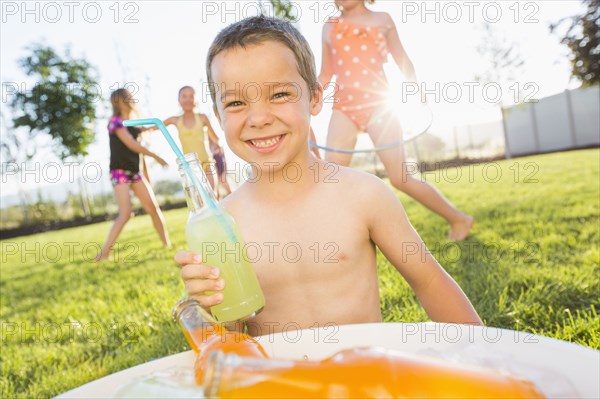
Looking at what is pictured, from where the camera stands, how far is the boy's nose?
1529mm

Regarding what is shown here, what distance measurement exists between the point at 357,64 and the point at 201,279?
9.43 ft

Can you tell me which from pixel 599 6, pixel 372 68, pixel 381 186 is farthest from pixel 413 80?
pixel 599 6

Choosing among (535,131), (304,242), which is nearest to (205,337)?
(304,242)

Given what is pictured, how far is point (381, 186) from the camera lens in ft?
5.25

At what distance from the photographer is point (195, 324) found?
94cm

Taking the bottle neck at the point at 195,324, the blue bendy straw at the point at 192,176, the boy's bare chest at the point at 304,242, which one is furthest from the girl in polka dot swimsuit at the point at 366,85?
the bottle neck at the point at 195,324

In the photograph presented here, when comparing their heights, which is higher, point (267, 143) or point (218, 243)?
point (267, 143)

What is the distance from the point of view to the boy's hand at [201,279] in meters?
1.19

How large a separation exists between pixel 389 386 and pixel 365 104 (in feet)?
10.7

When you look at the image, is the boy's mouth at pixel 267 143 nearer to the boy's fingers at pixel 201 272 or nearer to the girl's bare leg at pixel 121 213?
the boy's fingers at pixel 201 272

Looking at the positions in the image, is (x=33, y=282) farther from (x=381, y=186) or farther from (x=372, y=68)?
(x=381, y=186)

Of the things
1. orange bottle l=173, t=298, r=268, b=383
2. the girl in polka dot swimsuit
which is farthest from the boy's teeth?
the girl in polka dot swimsuit

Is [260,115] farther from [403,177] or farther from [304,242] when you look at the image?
[403,177]

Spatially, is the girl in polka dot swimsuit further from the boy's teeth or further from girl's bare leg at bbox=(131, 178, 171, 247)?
girl's bare leg at bbox=(131, 178, 171, 247)
